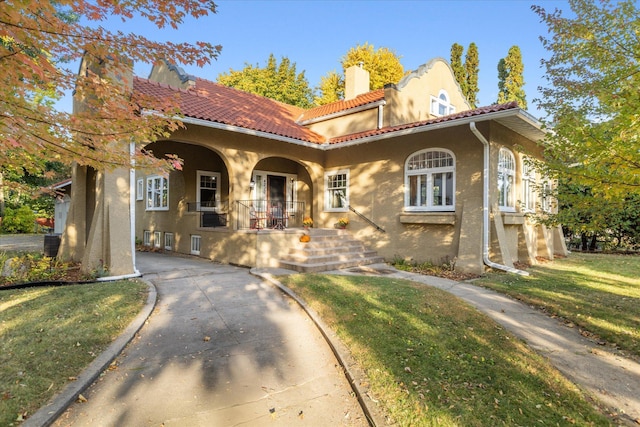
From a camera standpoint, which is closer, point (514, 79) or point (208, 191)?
point (208, 191)

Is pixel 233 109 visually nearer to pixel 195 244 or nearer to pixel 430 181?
pixel 195 244

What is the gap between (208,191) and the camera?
510 inches

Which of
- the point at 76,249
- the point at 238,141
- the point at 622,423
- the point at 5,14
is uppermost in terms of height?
the point at 238,141

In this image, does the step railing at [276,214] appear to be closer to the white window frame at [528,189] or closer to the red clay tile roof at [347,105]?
the red clay tile roof at [347,105]

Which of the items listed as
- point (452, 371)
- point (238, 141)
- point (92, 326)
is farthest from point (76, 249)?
point (452, 371)

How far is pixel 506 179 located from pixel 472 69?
15.5 meters

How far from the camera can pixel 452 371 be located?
3.44 metres

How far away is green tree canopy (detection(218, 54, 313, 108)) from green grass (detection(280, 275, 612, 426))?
28487 mm

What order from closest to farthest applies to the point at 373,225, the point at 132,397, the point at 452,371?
the point at 132,397 → the point at 452,371 → the point at 373,225

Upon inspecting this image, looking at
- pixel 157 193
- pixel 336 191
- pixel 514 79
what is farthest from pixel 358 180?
pixel 514 79

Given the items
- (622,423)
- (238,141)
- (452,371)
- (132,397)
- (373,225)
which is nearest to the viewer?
(622,423)

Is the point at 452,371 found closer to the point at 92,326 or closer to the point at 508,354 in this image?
the point at 508,354

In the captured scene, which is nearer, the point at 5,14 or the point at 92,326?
the point at 5,14

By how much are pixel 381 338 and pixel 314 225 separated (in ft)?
30.4
